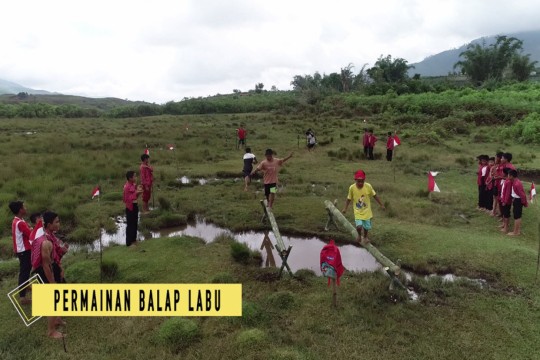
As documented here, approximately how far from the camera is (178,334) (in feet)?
19.8

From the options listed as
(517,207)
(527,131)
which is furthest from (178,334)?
(527,131)

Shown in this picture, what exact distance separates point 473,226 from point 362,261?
3.95 meters

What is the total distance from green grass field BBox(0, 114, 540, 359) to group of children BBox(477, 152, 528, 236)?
46 centimetres

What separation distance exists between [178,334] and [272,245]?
15.3 feet

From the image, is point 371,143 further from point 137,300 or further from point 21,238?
point 21,238

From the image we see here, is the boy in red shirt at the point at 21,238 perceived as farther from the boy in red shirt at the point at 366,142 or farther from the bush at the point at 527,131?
the bush at the point at 527,131

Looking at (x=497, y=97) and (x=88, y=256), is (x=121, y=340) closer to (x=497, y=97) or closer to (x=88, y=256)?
(x=88, y=256)

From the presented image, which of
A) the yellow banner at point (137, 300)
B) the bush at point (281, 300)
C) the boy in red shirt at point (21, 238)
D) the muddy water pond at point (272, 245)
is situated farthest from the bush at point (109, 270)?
the bush at point (281, 300)

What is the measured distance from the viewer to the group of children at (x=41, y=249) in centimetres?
571

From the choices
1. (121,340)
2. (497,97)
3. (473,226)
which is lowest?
(121,340)

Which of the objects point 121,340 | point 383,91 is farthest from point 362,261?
point 383,91

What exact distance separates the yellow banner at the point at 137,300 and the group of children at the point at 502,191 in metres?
7.49

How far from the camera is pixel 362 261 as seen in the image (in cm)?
946

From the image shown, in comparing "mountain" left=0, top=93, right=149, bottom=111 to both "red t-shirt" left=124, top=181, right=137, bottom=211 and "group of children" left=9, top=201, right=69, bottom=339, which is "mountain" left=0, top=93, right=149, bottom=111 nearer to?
"red t-shirt" left=124, top=181, right=137, bottom=211
